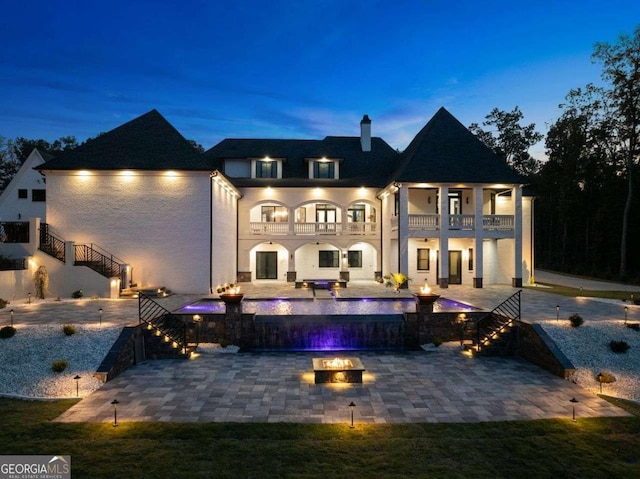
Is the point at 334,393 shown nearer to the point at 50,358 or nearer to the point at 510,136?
the point at 50,358

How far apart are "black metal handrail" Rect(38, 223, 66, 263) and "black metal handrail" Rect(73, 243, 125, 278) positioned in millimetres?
675

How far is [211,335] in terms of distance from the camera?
1414 cm

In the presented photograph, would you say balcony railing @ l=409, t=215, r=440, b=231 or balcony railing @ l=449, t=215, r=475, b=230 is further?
balcony railing @ l=449, t=215, r=475, b=230

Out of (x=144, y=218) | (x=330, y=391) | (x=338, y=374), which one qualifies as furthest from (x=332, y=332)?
(x=144, y=218)

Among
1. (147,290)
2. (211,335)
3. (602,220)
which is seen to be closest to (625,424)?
(211,335)

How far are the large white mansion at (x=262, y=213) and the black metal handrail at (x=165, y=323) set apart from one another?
636cm

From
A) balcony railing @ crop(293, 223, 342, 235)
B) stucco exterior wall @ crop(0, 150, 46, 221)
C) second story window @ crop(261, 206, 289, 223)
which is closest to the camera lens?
balcony railing @ crop(293, 223, 342, 235)

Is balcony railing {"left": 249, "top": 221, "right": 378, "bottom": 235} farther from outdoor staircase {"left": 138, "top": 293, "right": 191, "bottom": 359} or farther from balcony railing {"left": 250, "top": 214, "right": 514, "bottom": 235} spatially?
outdoor staircase {"left": 138, "top": 293, "right": 191, "bottom": 359}

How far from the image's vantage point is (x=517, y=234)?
24156 millimetres

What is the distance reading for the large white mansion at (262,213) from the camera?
20.3 m

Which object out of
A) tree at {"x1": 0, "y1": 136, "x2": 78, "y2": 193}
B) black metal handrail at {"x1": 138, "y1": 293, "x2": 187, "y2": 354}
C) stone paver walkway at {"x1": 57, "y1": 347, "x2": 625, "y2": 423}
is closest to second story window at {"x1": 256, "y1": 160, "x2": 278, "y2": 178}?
black metal handrail at {"x1": 138, "y1": 293, "x2": 187, "y2": 354}

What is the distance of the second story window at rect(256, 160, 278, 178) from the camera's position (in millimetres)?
28844

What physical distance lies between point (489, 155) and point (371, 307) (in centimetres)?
1490

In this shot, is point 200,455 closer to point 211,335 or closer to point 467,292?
point 211,335
